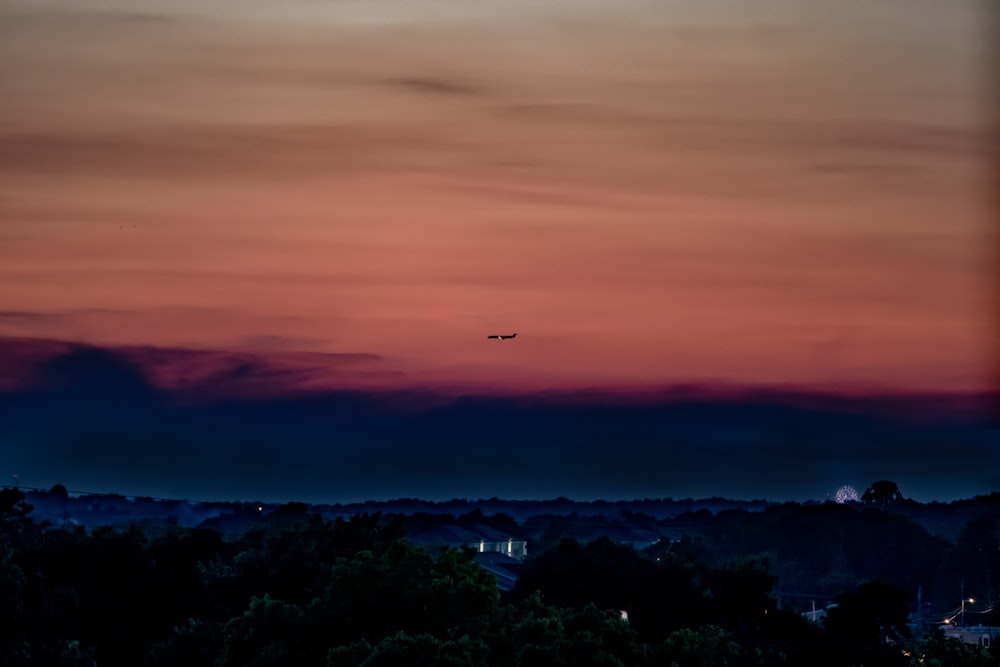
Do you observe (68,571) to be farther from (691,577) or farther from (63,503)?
(63,503)

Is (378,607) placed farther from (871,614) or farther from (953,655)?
(871,614)

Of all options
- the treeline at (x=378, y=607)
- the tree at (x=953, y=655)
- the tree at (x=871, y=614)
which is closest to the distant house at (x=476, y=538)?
the treeline at (x=378, y=607)

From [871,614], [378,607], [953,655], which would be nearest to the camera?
[378,607]

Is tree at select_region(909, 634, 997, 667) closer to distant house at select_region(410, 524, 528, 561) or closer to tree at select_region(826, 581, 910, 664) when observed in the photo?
tree at select_region(826, 581, 910, 664)

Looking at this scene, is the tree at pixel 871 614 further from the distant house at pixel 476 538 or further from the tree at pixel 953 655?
the distant house at pixel 476 538

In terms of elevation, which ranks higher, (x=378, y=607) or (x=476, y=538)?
(x=476, y=538)

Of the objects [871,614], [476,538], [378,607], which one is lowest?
[871,614]

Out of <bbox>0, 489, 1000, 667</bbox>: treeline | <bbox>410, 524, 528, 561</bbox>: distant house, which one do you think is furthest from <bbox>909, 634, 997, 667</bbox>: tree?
<bbox>410, 524, 528, 561</bbox>: distant house

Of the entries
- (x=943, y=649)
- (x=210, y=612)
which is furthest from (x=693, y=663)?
(x=210, y=612)

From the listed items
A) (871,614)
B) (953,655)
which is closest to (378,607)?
(953,655)
